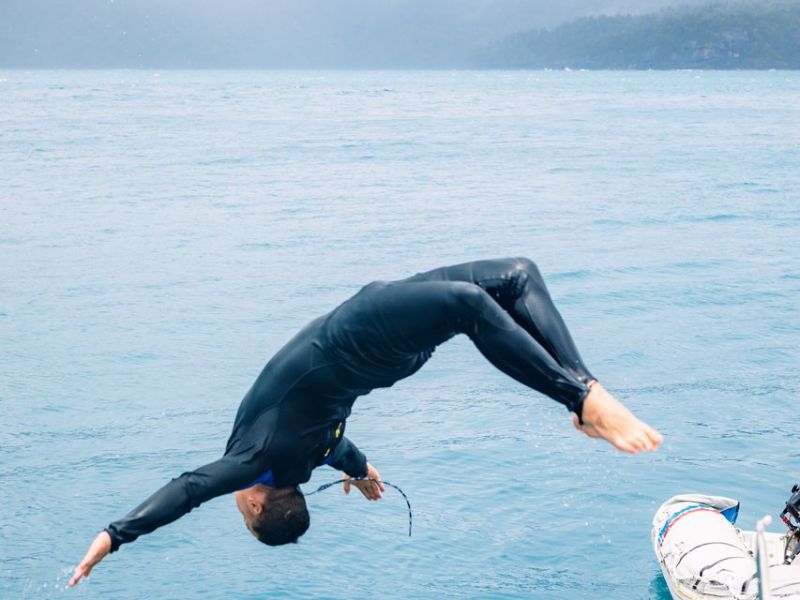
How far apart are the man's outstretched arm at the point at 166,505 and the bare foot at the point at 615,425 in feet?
7.05

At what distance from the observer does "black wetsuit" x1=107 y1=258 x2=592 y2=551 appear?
5855 millimetres

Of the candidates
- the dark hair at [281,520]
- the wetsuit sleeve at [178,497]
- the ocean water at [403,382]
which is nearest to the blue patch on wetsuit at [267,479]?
the dark hair at [281,520]

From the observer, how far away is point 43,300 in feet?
69.8

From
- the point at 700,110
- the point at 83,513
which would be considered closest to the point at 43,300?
the point at 83,513

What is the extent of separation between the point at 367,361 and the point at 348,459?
52.1 inches

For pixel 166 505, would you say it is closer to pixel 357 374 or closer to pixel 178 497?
pixel 178 497

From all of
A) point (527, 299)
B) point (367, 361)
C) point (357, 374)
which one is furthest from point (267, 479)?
point (527, 299)

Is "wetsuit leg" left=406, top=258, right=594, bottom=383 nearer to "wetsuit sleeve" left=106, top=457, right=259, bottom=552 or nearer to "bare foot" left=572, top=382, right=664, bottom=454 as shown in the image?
"bare foot" left=572, top=382, right=664, bottom=454

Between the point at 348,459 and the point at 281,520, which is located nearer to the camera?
the point at 281,520

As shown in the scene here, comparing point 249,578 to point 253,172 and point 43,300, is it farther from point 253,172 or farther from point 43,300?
point 253,172

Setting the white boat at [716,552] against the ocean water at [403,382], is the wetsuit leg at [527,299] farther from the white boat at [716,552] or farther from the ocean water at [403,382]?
the ocean water at [403,382]

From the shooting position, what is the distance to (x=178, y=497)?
599cm

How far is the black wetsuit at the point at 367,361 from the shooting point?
5.86m

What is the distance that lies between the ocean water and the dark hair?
15.3ft
